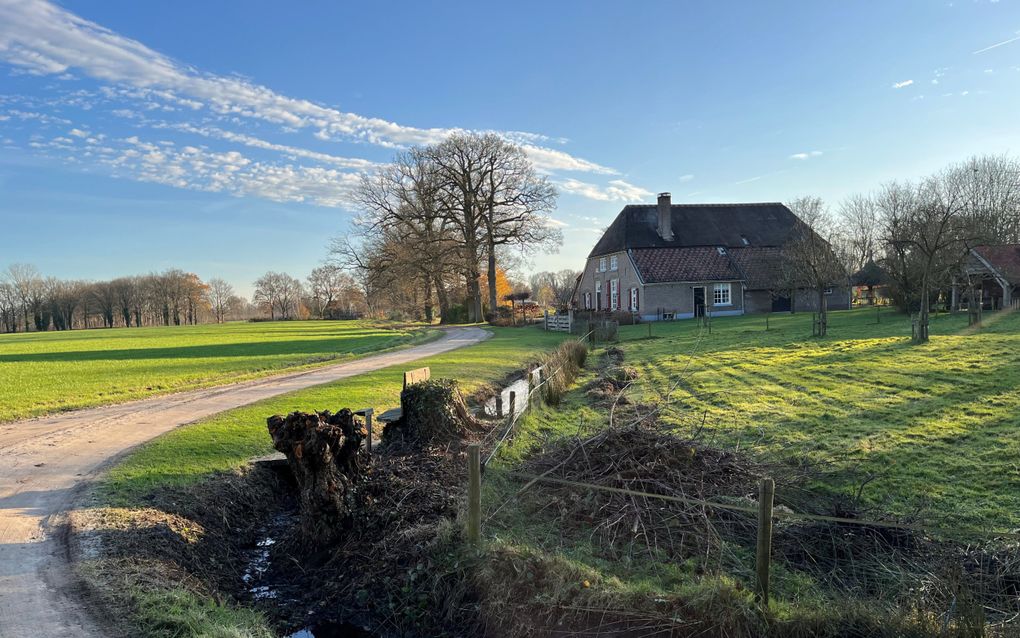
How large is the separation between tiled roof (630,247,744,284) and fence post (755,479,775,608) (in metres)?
38.6

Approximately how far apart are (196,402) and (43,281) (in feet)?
365

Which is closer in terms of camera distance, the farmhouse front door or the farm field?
the farm field

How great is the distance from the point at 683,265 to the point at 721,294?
3.49 metres

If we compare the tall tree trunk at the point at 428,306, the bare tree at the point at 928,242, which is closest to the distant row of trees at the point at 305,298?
the tall tree trunk at the point at 428,306

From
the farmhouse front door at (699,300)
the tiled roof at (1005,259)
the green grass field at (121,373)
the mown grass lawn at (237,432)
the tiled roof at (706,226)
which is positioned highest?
the tiled roof at (706,226)

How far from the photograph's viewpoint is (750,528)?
20.2 feet

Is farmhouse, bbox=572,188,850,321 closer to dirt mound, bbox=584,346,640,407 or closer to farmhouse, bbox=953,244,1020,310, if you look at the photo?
farmhouse, bbox=953,244,1020,310

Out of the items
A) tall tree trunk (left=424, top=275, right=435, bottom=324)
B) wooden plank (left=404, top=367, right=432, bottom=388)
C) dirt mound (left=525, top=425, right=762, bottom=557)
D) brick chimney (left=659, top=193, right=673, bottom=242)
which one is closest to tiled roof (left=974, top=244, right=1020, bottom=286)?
brick chimney (left=659, top=193, right=673, bottom=242)

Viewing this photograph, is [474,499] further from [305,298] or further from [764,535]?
[305,298]

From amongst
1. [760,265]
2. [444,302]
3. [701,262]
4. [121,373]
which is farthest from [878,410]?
[444,302]

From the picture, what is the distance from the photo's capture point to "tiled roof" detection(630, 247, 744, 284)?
42625 millimetres

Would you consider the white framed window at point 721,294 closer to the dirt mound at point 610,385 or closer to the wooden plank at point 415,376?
the dirt mound at point 610,385

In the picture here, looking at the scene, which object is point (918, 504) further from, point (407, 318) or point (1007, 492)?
point (407, 318)

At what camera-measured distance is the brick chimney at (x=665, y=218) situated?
4512cm
